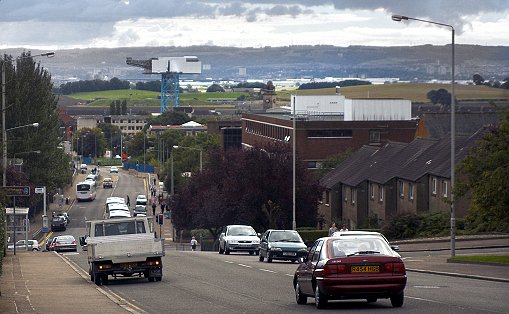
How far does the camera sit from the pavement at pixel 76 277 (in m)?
26.8

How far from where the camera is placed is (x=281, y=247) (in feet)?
153

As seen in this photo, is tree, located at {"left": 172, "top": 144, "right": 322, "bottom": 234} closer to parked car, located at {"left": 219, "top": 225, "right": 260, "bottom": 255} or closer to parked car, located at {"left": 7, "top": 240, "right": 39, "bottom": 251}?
parked car, located at {"left": 7, "top": 240, "right": 39, "bottom": 251}

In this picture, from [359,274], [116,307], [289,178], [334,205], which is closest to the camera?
[359,274]

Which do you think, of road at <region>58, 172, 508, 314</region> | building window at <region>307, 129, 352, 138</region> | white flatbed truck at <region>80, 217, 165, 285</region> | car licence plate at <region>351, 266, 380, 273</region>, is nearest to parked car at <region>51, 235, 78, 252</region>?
road at <region>58, 172, 508, 314</region>

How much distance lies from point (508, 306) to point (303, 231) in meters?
47.9

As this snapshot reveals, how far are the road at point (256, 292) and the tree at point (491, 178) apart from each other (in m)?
4.30

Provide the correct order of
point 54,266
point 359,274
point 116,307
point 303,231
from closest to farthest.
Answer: point 359,274 → point 116,307 → point 54,266 → point 303,231

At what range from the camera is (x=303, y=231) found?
235 ft

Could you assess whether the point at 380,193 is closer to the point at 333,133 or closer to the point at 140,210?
the point at 333,133

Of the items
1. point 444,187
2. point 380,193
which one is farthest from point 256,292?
point 380,193

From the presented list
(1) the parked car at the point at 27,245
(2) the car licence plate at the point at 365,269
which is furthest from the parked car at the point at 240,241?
(2) the car licence plate at the point at 365,269

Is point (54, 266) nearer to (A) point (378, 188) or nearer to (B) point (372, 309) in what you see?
(B) point (372, 309)

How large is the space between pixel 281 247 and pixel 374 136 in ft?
231

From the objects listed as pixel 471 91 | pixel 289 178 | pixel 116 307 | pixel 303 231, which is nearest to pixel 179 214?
pixel 289 178
